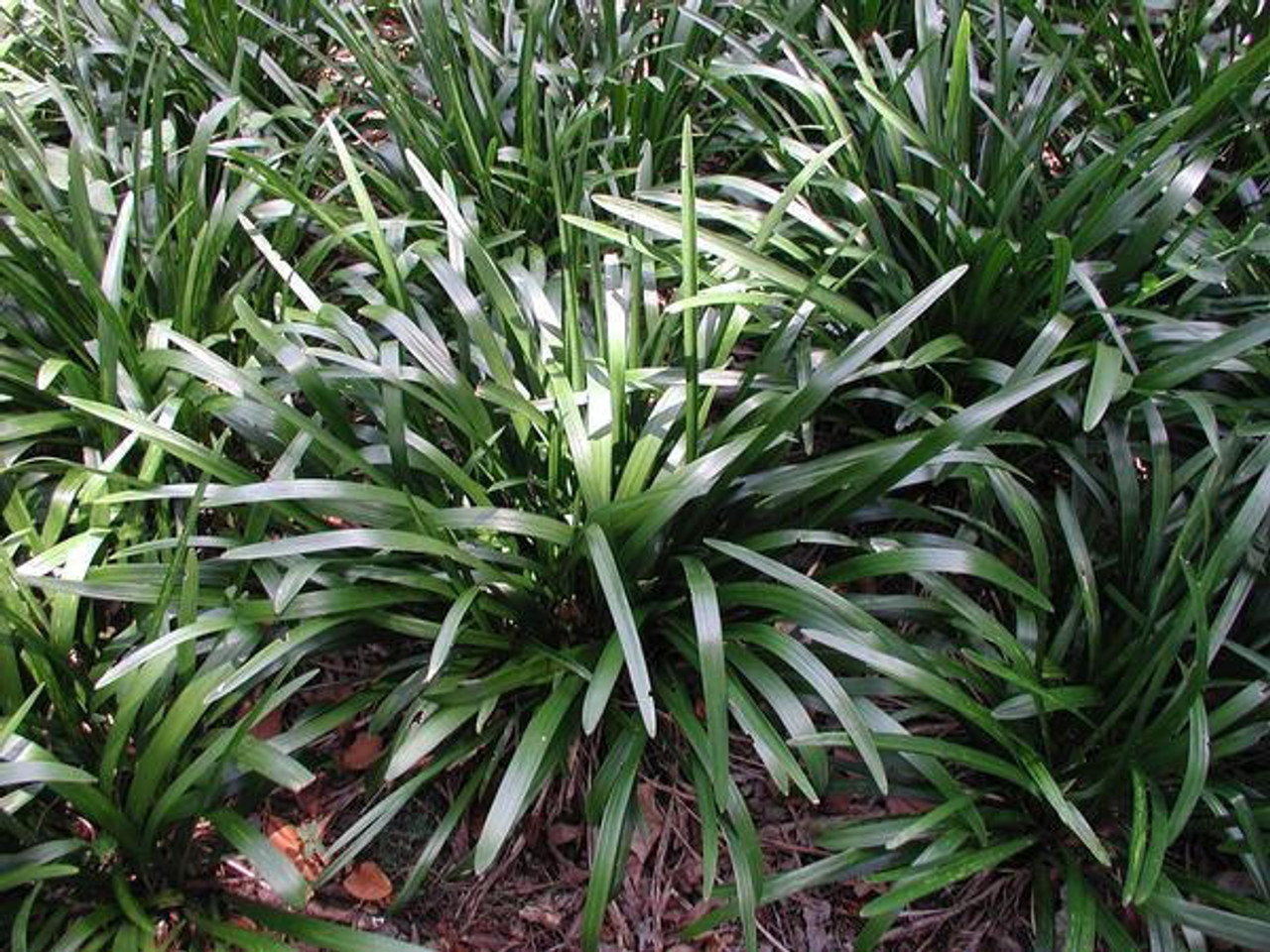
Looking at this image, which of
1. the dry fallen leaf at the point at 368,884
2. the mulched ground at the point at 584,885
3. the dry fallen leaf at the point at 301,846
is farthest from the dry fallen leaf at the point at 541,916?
the dry fallen leaf at the point at 301,846

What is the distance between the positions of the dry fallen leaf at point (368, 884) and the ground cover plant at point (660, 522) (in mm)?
17

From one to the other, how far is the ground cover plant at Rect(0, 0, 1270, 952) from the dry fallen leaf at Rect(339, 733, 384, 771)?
0.04 ft

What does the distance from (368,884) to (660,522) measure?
37.3 inches

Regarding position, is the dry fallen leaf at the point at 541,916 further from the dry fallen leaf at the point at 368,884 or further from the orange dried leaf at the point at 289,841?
the orange dried leaf at the point at 289,841

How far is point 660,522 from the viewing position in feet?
6.45

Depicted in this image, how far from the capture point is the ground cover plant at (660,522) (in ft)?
6.38

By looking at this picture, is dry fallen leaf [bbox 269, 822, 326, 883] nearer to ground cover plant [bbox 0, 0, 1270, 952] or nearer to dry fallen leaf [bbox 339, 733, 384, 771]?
ground cover plant [bbox 0, 0, 1270, 952]

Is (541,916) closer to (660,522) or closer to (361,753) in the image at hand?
(361,753)

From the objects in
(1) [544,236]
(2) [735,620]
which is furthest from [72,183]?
(2) [735,620]

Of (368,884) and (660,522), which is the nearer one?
(660,522)

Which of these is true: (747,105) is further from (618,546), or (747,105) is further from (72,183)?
(72,183)

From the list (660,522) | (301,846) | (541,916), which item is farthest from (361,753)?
(660,522)

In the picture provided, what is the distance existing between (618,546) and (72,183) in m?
1.52

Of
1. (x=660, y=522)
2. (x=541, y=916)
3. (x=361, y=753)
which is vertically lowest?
(x=541, y=916)
